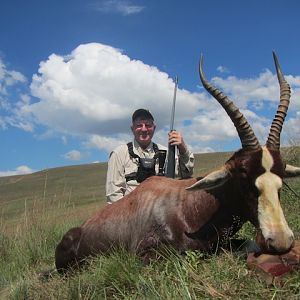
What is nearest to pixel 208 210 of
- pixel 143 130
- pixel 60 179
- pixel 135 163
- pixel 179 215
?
pixel 179 215

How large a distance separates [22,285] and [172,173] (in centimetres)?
270

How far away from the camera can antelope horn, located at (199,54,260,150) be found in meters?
4.76

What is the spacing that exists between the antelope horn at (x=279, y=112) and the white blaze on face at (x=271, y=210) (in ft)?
0.77

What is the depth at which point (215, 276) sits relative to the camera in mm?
4164

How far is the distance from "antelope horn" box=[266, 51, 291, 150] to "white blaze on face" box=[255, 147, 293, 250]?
0.77 ft

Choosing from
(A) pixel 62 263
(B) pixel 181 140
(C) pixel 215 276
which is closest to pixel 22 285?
(A) pixel 62 263

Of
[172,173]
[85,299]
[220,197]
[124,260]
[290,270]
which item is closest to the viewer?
[290,270]

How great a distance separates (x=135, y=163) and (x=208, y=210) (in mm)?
2366

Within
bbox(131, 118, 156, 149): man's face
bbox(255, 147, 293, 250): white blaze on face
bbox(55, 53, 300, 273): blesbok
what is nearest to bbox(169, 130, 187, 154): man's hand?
bbox(131, 118, 156, 149): man's face

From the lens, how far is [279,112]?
5016 mm

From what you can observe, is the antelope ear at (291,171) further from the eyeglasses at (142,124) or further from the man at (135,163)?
the eyeglasses at (142,124)

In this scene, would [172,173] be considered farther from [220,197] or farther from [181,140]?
[220,197]

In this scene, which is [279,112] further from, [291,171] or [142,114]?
[142,114]

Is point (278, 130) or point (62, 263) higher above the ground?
point (278, 130)
